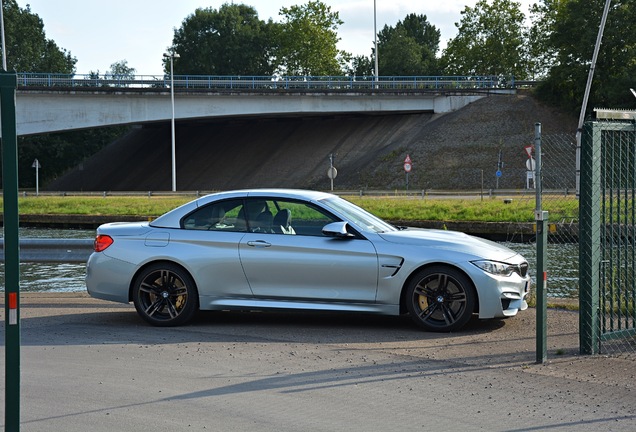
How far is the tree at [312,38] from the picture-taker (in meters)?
94.2

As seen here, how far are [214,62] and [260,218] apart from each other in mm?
91449

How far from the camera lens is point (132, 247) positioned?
34.3ft

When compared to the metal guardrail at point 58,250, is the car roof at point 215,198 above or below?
above

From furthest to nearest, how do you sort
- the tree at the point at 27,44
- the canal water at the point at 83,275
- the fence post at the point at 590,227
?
1. the tree at the point at 27,44
2. the canal water at the point at 83,275
3. the fence post at the point at 590,227

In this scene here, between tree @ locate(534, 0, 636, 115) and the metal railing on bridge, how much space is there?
5.53 m

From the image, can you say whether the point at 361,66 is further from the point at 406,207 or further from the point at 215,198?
the point at 215,198

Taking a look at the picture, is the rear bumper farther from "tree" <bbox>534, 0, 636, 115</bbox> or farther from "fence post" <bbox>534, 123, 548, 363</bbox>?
"tree" <bbox>534, 0, 636, 115</bbox>

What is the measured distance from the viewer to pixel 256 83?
64.1 meters

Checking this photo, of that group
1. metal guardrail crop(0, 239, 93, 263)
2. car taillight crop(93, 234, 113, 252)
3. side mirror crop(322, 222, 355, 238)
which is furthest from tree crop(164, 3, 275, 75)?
side mirror crop(322, 222, 355, 238)

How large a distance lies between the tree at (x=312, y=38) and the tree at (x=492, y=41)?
42.2 ft

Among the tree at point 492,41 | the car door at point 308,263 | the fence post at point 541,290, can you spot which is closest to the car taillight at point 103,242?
the car door at point 308,263

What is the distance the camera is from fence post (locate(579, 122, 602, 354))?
8.17 meters

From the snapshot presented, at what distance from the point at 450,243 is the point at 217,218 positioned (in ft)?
8.64

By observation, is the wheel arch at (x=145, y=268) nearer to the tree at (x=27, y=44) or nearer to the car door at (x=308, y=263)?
the car door at (x=308, y=263)
